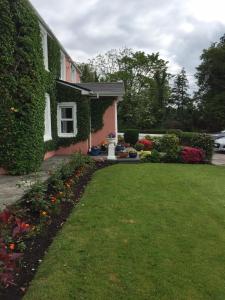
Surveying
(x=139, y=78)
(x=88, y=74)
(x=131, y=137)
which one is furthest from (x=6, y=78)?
(x=139, y=78)

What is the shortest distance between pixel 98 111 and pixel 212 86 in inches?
1300

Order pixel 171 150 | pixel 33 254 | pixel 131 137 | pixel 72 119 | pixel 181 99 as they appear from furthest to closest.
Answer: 1. pixel 181 99
2. pixel 131 137
3. pixel 72 119
4. pixel 171 150
5. pixel 33 254

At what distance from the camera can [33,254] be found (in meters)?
5.15

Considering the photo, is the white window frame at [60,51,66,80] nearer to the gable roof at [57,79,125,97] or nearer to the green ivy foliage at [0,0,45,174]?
the gable roof at [57,79,125,97]

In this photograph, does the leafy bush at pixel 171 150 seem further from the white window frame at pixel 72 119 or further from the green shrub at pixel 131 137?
the green shrub at pixel 131 137

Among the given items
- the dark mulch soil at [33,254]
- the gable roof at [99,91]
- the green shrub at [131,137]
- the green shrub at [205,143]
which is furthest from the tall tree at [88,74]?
the dark mulch soil at [33,254]

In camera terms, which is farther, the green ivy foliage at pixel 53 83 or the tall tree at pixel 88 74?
the tall tree at pixel 88 74

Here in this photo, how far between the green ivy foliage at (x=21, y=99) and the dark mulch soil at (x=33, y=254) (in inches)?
150

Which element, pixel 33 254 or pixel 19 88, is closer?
pixel 33 254

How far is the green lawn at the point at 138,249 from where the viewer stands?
415cm

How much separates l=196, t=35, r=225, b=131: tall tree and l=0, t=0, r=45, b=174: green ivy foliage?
36.6 metres

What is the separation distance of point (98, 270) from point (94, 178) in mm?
6679

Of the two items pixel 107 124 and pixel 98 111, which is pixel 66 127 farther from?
pixel 107 124

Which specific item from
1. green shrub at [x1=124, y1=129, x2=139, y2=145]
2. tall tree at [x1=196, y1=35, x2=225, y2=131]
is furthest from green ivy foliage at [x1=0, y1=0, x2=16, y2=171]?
tall tree at [x1=196, y1=35, x2=225, y2=131]
